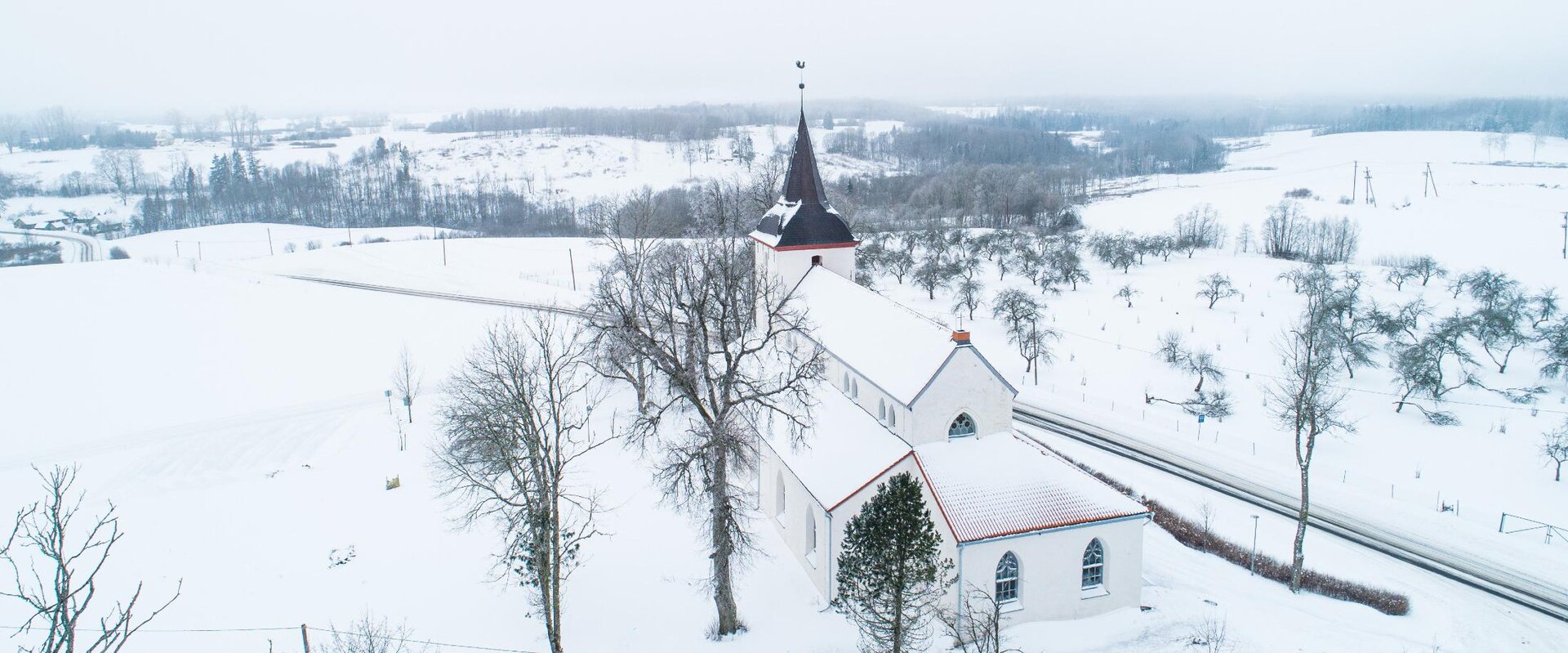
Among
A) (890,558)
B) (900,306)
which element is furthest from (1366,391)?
(890,558)

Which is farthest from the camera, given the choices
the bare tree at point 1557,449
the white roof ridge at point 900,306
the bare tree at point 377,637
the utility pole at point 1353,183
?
the utility pole at point 1353,183

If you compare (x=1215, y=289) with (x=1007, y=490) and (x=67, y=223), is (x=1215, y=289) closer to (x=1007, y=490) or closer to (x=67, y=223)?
(x=1007, y=490)

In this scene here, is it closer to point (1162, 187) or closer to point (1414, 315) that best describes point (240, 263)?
point (1414, 315)

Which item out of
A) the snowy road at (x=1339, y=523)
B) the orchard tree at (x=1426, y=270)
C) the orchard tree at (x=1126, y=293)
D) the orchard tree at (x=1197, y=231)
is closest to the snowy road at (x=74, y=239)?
the snowy road at (x=1339, y=523)

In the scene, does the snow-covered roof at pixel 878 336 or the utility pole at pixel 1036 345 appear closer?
the snow-covered roof at pixel 878 336

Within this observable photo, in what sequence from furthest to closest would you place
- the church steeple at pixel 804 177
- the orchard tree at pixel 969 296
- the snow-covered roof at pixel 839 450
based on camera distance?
the orchard tree at pixel 969 296 → the church steeple at pixel 804 177 → the snow-covered roof at pixel 839 450

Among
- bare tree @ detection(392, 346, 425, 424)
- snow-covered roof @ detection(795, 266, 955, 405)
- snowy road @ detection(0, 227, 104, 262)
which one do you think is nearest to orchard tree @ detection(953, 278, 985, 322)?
snow-covered roof @ detection(795, 266, 955, 405)

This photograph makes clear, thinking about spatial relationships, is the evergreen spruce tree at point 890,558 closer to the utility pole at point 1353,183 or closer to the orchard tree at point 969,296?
the orchard tree at point 969,296
